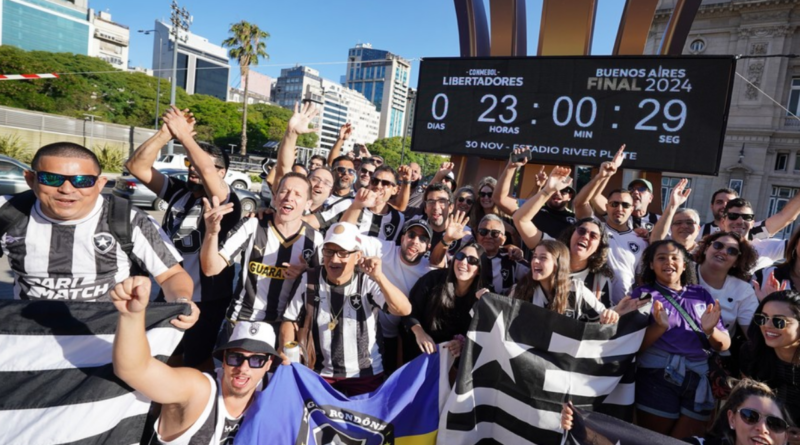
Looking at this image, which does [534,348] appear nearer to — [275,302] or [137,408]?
[275,302]

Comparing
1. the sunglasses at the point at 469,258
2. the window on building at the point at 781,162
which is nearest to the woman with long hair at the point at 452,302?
the sunglasses at the point at 469,258

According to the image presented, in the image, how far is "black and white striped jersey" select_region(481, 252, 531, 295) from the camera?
11.8 feet

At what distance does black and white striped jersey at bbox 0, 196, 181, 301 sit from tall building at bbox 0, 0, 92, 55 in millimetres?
119818

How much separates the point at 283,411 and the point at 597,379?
1935 mm

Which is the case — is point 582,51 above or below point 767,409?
above

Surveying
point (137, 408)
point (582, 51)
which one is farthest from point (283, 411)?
point (582, 51)

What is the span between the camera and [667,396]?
278 centimetres

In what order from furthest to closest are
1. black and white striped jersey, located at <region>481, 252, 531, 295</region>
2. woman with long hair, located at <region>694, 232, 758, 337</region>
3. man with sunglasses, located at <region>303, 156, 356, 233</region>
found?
1. man with sunglasses, located at <region>303, 156, 356, 233</region>
2. black and white striped jersey, located at <region>481, 252, 531, 295</region>
3. woman with long hair, located at <region>694, 232, 758, 337</region>

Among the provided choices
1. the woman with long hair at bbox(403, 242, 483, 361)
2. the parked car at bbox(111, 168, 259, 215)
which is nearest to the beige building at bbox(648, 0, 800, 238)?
the parked car at bbox(111, 168, 259, 215)

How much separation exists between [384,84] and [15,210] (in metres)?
178

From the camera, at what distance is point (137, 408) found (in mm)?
2264

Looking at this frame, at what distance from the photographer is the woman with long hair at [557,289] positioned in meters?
2.96

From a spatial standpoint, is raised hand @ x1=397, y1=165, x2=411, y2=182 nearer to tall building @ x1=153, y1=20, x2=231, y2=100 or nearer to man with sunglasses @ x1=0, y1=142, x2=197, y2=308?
man with sunglasses @ x1=0, y1=142, x2=197, y2=308

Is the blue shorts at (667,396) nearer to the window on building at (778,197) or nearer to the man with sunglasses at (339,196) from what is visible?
the man with sunglasses at (339,196)
